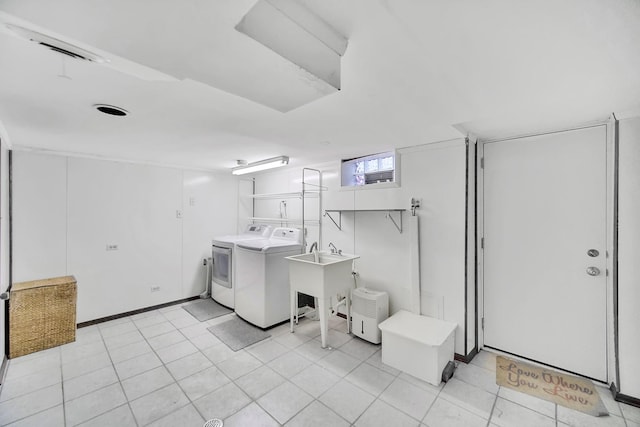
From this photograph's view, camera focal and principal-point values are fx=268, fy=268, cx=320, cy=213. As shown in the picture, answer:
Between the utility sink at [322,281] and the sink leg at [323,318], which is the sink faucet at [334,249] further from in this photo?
the sink leg at [323,318]

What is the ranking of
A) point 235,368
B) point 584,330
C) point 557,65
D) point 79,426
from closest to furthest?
1. point 557,65
2. point 79,426
3. point 584,330
4. point 235,368

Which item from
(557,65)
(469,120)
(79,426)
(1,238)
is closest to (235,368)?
(79,426)

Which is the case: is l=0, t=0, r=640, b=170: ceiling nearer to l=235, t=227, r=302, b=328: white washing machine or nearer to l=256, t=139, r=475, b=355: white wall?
l=256, t=139, r=475, b=355: white wall

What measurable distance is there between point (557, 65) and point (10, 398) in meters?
4.32

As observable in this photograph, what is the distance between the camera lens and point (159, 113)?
2016mm

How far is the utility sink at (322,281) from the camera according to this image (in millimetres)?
2893

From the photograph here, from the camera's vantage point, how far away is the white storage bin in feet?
7.59

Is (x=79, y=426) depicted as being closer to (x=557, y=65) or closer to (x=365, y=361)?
(x=365, y=361)

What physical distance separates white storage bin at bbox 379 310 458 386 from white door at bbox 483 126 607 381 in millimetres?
676

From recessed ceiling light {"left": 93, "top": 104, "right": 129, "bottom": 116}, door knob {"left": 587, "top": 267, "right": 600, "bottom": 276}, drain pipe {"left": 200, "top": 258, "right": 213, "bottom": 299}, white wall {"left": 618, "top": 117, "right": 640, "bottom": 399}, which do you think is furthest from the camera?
drain pipe {"left": 200, "top": 258, "right": 213, "bottom": 299}

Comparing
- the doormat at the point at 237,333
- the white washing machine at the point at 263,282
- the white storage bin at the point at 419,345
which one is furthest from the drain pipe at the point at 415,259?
the doormat at the point at 237,333

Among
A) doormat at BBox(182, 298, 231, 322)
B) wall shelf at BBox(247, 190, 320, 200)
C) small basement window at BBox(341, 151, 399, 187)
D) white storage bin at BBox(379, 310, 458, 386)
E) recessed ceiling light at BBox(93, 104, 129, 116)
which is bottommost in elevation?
doormat at BBox(182, 298, 231, 322)

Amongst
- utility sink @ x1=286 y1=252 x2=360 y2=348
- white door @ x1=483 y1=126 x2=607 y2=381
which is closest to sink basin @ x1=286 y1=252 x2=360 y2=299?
utility sink @ x1=286 y1=252 x2=360 y2=348

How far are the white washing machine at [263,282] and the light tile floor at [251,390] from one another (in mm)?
472
